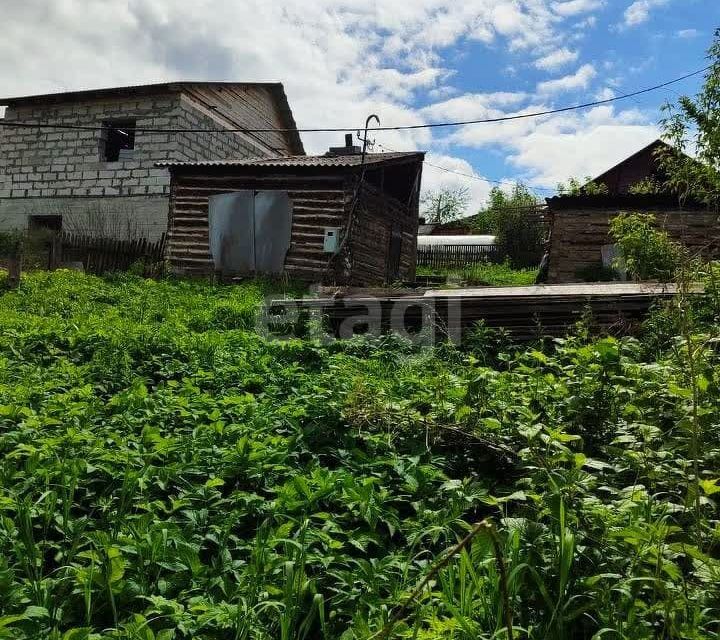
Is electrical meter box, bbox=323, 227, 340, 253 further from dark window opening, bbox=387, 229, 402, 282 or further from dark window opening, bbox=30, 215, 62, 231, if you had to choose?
dark window opening, bbox=30, 215, 62, 231

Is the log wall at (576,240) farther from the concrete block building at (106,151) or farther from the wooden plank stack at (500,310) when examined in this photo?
the wooden plank stack at (500,310)

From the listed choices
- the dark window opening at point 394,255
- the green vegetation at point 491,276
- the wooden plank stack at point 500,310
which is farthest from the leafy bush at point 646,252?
the dark window opening at point 394,255

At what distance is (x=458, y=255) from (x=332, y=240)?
1459 cm

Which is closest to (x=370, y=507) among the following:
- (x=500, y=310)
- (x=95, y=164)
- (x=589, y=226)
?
(x=500, y=310)

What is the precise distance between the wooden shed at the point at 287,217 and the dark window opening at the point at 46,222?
515 cm

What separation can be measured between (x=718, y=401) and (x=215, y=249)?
14265mm

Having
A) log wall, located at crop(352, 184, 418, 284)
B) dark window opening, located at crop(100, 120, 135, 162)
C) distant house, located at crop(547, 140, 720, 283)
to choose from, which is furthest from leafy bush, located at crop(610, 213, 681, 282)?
dark window opening, located at crop(100, 120, 135, 162)

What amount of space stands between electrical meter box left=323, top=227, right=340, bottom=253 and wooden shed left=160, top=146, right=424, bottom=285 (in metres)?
0.02

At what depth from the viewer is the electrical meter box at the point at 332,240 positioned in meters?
14.4

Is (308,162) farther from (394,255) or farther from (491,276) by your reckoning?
(491,276)

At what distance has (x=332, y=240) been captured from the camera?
1441 cm

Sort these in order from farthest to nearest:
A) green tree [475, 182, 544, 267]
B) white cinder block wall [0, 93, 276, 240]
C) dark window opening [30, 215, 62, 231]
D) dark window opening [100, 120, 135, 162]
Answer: green tree [475, 182, 544, 267], dark window opening [30, 215, 62, 231], dark window opening [100, 120, 135, 162], white cinder block wall [0, 93, 276, 240]

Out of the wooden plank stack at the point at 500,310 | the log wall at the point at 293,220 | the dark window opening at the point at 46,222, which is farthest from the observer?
the dark window opening at the point at 46,222

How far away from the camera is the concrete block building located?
1747cm
